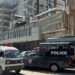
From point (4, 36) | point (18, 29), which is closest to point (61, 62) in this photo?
point (18, 29)

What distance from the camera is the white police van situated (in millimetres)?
11013

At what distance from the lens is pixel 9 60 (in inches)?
440

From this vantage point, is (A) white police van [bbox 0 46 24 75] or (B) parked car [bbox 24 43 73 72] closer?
(A) white police van [bbox 0 46 24 75]

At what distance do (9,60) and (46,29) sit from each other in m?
16.6

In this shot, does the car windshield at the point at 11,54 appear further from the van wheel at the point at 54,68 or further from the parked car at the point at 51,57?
the van wheel at the point at 54,68

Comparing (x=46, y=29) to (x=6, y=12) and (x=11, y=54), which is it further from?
(x=6, y=12)

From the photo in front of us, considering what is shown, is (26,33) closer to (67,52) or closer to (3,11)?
(67,52)

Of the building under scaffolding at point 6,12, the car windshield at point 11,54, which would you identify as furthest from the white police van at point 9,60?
the building under scaffolding at point 6,12

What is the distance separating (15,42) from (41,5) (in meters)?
45.2

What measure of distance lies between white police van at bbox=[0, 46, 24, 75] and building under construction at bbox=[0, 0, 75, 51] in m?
10.5

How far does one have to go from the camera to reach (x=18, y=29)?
3781 cm

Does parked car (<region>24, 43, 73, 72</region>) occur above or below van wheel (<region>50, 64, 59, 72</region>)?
above

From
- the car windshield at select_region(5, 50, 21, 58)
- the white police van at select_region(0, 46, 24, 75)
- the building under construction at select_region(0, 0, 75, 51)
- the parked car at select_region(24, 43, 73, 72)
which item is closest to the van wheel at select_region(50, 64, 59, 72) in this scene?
the parked car at select_region(24, 43, 73, 72)

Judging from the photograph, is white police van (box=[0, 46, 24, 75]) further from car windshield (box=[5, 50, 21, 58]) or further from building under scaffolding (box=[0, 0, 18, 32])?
building under scaffolding (box=[0, 0, 18, 32])
